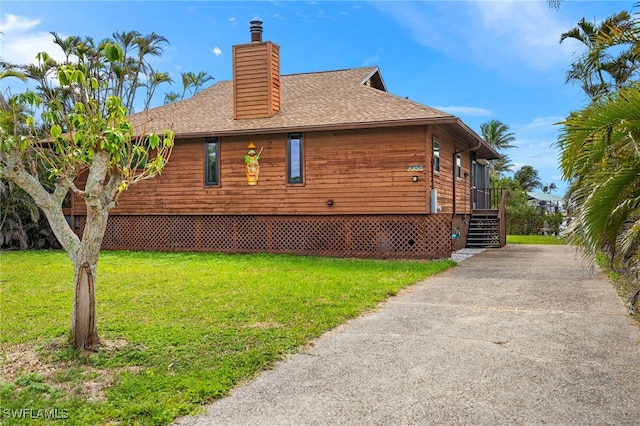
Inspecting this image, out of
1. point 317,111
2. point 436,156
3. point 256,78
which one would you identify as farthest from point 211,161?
point 436,156

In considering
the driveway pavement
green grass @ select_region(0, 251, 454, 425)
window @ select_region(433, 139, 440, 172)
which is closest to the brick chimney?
window @ select_region(433, 139, 440, 172)

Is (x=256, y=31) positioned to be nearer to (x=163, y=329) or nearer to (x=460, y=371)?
(x=163, y=329)

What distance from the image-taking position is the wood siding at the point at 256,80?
15969mm

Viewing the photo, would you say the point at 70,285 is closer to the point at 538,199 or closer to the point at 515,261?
the point at 515,261

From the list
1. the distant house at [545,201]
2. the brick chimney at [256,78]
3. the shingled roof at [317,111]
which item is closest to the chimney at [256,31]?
the brick chimney at [256,78]

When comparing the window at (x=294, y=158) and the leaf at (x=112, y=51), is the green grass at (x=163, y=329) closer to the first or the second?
the leaf at (x=112, y=51)

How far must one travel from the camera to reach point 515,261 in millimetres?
13727

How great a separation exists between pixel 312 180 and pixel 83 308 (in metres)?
10.1

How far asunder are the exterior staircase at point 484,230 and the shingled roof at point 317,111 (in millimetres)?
2374

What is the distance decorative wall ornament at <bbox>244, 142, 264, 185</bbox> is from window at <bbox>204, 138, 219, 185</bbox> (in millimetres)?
1063

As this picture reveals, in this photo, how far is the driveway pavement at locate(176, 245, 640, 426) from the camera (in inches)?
142

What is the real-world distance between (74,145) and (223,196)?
1084 cm

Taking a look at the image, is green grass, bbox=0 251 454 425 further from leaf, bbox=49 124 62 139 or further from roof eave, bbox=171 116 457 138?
roof eave, bbox=171 116 457 138

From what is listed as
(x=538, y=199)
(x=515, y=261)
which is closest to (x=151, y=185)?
(x=515, y=261)
